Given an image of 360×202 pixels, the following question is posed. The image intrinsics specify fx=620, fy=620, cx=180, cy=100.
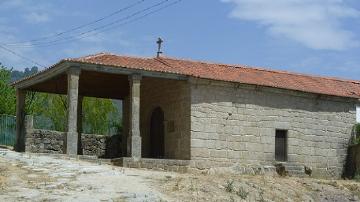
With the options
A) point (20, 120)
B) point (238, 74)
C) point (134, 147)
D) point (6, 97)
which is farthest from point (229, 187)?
point (6, 97)

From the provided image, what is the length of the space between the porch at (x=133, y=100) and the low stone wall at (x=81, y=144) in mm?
383

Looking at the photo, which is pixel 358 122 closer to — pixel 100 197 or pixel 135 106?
pixel 135 106

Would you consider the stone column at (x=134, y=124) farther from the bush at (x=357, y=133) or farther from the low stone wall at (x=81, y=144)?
the bush at (x=357, y=133)

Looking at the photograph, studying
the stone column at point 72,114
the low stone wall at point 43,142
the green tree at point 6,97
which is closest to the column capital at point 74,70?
the stone column at point 72,114

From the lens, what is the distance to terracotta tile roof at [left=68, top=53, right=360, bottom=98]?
20.2 meters

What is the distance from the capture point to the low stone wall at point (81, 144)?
2305 cm

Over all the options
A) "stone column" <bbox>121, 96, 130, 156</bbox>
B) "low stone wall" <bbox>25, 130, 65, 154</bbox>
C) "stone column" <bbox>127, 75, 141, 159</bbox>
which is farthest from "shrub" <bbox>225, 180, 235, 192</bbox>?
"stone column" <bbox>121, 96, 130, 156</bbox>

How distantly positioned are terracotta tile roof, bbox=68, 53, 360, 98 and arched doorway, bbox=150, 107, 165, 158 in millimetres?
1969

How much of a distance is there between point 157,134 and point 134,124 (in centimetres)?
352

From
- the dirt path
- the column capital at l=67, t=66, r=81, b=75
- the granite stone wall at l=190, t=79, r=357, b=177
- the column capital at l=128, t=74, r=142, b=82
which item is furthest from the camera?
the granite stone wall at l=190, t=79, r=357, b=177

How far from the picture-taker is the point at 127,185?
1442 cm

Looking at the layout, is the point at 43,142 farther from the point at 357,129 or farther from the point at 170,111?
the point at 357,129

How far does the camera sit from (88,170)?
15.9 metres

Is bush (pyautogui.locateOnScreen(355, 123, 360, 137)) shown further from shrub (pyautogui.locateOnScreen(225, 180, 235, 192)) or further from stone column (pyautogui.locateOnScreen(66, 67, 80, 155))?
stone column (pyautogui.locateOnScreen(66, 67, 80, 155))
